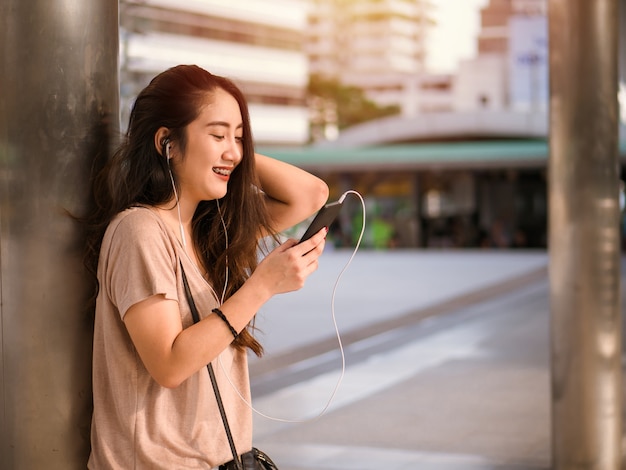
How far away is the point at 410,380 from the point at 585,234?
3.77 metres

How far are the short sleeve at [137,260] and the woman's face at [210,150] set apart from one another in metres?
0.14

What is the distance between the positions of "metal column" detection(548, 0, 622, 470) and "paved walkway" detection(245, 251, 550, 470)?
608mm

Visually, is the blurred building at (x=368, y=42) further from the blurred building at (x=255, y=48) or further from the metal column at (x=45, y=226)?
the metal column at (x=45, y=226)

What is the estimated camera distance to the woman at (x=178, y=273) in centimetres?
208

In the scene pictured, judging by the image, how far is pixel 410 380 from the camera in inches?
356

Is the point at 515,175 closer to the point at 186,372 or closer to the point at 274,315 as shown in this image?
the point at 274,315

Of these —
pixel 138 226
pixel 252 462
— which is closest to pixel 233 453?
pixel 252 462

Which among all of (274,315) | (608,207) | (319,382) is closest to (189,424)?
(608,207)

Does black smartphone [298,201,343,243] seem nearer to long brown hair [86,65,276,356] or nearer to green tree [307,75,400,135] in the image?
long brown hair [86,65,276,356]

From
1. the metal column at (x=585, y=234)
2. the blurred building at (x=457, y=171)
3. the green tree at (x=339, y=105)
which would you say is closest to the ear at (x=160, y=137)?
the metal column at (x=585, y=234)

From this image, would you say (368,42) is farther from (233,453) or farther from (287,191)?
(233,453)

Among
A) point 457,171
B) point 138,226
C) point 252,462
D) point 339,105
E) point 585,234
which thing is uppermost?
point 339,105

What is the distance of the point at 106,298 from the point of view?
2.19 metres

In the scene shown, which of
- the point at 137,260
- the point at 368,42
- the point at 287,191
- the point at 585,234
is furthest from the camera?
the point at 368,42
